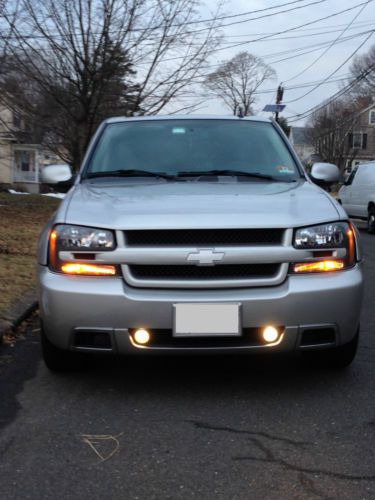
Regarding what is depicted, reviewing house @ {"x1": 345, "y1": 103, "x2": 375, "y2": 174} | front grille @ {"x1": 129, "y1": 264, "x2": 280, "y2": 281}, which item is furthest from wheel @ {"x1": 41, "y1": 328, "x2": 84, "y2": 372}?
house @ {"x1": 345, "y1": 103, "x2": 375, "y2": 174}

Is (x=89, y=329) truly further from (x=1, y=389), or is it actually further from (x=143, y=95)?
(x=143, y=95)

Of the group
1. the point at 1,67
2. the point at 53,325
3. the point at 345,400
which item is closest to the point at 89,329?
the point at 53,325

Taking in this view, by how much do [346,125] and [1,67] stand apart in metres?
44.2

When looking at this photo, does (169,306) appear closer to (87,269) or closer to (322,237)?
(87,269)

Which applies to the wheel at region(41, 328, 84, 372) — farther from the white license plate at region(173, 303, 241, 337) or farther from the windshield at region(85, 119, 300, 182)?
the windshield at region(85, 119, 300, 182)

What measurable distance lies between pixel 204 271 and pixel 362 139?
55.2 meters

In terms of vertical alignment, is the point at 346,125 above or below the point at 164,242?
above

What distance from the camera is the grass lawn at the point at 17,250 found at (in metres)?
6.05

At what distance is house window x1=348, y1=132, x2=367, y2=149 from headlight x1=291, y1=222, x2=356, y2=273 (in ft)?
172

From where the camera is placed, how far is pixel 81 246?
342 centimetres

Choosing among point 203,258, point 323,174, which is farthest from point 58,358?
point 323,174

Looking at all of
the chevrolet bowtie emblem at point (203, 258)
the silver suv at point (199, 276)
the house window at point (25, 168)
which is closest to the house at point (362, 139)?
the house window at point (25, 168)

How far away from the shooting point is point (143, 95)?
1573cm

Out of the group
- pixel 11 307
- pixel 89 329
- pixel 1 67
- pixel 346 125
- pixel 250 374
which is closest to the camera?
pixel 89 329
